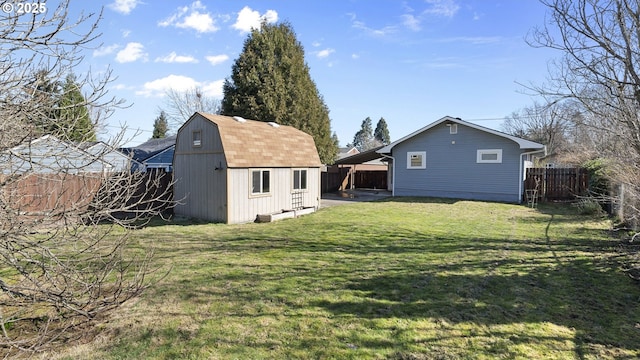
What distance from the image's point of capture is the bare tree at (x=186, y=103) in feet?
118

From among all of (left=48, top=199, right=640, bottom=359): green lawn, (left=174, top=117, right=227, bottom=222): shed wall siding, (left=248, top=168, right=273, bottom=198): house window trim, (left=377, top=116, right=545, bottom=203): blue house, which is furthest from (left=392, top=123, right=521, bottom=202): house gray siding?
(left=174, top=117, right=227, bottom=222): shed wall siding

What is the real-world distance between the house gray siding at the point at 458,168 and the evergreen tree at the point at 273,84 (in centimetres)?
674

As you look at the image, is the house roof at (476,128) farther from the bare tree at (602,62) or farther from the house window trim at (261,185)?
the bare tree at (602,62)

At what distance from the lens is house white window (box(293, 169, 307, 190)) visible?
13.5 meters

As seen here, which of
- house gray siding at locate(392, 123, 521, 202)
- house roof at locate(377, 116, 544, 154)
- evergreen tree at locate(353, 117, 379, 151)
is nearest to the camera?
house roof at locate(377, 116, 544, 154)

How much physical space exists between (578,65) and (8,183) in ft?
25.0

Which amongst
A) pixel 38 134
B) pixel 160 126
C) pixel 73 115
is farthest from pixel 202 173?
pixel 160 126

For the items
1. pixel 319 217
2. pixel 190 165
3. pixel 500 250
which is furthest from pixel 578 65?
pixel 190 165

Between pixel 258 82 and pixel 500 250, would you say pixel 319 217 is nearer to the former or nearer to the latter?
pixel 500 250

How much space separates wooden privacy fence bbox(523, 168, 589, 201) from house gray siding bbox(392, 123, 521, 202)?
99cm

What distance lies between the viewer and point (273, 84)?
21.6 metres

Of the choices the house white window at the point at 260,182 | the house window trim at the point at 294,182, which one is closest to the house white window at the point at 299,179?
the house window trim at the point at 294,182

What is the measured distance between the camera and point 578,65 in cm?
568

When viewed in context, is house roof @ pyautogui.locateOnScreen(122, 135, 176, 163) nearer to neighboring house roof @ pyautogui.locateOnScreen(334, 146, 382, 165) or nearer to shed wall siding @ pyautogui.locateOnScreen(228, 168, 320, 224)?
neighboring house roof @ pyautogui.locateOnScreen(334, 146, 382, 165)
